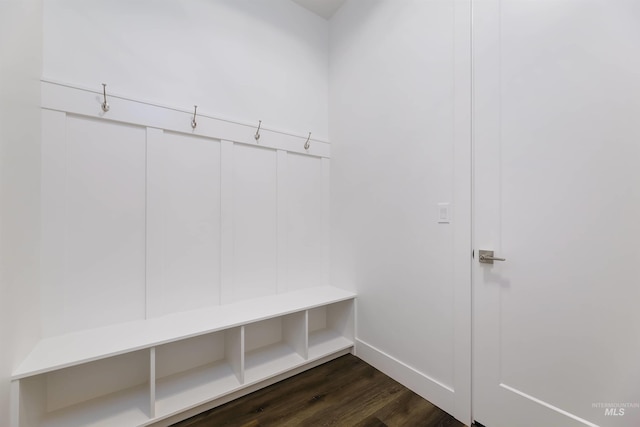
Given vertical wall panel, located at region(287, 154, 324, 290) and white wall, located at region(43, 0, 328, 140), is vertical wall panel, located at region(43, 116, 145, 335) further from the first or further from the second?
vertical wall panel, located at region(287, 154, 324, 290)

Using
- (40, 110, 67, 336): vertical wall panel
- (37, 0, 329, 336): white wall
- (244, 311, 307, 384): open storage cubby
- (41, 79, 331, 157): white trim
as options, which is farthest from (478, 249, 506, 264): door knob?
(40, 110, 67, 336): vertical wall panel

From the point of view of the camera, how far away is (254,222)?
6.59 ft

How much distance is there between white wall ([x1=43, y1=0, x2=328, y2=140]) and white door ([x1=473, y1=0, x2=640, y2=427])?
4.65ft

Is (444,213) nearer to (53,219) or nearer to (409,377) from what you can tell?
(409,377)

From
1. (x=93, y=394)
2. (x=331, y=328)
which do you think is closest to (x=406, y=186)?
(x=331, y=328)

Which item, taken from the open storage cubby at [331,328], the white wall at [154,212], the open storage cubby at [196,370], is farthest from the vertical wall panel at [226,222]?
the open storage cubby at [331,328]

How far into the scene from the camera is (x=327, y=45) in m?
2.50

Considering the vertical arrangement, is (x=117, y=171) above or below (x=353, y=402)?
above

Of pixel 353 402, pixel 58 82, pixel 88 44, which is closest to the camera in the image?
pixel 58 82

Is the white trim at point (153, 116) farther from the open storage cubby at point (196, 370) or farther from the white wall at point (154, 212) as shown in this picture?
the open storage cubby at point (196, 370)

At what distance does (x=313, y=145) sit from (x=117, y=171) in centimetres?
147

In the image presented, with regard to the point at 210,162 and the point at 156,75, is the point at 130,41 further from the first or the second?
the point at 210,162

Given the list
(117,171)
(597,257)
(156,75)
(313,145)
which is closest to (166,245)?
(117,171)

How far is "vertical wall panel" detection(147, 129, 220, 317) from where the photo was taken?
1618 millimetres
